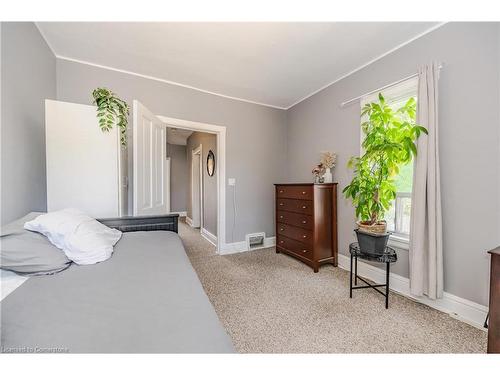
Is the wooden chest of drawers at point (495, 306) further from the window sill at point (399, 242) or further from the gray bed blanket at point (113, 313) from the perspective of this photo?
the gray bed blanket at point (113, 313)

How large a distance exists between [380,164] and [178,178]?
590 cm

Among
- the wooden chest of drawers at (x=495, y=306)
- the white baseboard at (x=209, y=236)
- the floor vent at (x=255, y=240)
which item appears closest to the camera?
the wooden chest of drawers at (x=495, y=306)

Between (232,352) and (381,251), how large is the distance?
1.75m

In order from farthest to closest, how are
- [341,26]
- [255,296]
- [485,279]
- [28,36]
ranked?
[255,296]
[341,26]
[28,36]
[485,279]

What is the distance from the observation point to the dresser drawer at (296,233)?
255 cm

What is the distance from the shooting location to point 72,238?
1.05m

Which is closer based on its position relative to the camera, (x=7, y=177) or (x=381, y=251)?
(x=7, y=177)

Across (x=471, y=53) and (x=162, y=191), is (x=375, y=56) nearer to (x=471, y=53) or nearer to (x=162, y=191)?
(x=471, y=53)

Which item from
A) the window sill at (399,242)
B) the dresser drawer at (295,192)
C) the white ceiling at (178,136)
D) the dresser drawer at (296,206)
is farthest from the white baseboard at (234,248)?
the white ceiling at (178,136)

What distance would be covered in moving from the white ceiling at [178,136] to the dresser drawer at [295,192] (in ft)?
9.50

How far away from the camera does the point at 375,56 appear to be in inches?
83.9

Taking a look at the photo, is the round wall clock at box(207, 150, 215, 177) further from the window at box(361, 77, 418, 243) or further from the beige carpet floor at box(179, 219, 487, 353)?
the window at box(361, 77, 418, 243)

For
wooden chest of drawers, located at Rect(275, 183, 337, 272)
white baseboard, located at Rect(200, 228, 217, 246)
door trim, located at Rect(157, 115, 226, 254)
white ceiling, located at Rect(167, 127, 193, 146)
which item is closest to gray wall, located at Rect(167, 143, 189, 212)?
white ceiling, located at Rect(167, 127, 193, 146)
